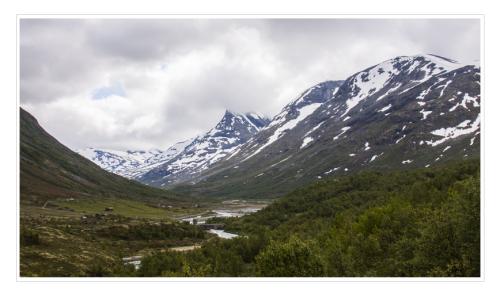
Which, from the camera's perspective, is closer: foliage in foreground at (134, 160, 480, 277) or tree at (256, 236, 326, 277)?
foliage in foreground at (134, 160, 480, 277)

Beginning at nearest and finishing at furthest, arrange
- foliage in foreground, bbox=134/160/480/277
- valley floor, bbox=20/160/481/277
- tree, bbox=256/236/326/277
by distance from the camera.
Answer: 1. foliage in foreground, bbox=134/160/480/277
2. valley floor, bbox=20/160/481/277
3. tree, bbox=256/236/326/277

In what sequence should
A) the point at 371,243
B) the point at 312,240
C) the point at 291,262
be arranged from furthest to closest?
1. the point at 371,243
2. the point at 312,240
3. the point at 291,262

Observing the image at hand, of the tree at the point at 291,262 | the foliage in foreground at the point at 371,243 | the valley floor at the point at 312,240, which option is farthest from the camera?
the tree at the point at 291,262

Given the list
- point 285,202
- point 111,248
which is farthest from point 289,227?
point 111,248

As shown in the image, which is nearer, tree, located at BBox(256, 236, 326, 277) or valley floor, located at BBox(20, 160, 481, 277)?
valley floor, located at BBox(20, 160, 481, 277)

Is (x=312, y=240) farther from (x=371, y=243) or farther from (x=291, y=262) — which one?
(x=371, y=243)

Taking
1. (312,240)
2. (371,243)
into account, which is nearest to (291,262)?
(312,240)

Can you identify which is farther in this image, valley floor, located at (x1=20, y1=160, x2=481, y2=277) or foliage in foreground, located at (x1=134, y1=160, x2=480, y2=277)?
valley floor, located at (x1=20, y1=160, x2=481, y2=277)

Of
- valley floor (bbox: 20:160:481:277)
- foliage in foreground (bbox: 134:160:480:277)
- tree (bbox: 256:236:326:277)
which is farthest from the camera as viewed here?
tree (bbox: 256:236:326:277)

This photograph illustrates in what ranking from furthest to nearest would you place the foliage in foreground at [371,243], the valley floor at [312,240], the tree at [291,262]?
the tree at [291,262]
the valley floor at [312,240]
the foliage in foreground at [371,243]
